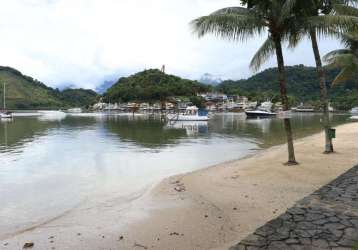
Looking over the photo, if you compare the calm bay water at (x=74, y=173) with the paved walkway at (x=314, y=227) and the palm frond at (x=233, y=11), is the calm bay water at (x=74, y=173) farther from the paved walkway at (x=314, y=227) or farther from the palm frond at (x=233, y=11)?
the palm frond at (x=233, y=11)

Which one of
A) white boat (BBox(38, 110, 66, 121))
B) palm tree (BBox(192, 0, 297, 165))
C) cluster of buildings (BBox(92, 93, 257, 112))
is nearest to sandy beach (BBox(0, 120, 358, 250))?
palm tree (BBox(192, 0, 297, 165))

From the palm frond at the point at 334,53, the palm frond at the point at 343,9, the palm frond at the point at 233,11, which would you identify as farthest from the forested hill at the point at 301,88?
the palm frond at the point at 233,11

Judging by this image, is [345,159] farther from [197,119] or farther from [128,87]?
[128,87]

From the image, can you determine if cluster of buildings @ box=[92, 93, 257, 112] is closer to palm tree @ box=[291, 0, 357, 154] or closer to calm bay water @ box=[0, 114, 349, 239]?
calm bay water @ box=[0, 114, 349, 239]

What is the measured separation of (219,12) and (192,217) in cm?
731

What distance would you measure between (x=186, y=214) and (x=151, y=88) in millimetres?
147357

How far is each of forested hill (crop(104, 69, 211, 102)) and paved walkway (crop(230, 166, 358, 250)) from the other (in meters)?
141

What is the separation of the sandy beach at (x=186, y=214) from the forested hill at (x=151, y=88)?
452 ft

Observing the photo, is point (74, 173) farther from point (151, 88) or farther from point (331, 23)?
point (151, 88)

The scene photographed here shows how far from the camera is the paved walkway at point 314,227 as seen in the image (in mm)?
5180

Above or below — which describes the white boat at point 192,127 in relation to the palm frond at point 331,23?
below

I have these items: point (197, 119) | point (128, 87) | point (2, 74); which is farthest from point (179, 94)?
point (2, 74)

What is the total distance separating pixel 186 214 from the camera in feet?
25.5

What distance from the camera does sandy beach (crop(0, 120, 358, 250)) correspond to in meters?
6.26
